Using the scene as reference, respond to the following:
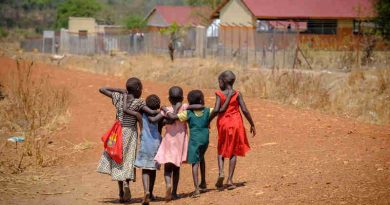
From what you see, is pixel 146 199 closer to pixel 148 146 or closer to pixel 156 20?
pixel 148 146

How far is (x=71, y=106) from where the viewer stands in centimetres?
1516

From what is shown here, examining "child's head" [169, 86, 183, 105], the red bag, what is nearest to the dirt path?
the red bag

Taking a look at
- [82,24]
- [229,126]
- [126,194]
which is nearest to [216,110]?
[229,126]

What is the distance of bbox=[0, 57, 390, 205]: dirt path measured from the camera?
24.1 ft

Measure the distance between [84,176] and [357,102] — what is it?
1056cm

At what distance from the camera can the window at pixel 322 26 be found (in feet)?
132

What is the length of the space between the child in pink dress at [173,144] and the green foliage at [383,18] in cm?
2542

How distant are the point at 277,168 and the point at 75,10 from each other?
231 ft

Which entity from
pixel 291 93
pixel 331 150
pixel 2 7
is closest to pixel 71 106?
pixel 291 93

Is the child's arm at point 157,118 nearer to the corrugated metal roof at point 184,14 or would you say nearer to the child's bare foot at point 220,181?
the child's bare foot at point 220,181

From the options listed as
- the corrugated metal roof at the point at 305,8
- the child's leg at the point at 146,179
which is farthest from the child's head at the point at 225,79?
the corrugated metal roof at the point at 305,8

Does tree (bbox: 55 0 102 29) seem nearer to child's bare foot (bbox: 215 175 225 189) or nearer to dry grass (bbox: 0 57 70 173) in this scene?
dry grass (bbox: 0 57 70 173)

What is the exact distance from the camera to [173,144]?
743 cm

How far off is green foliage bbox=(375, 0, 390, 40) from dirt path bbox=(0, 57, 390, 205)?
63.7 ft
